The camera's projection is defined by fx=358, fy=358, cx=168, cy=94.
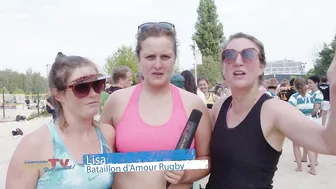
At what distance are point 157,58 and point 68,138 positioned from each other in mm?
717

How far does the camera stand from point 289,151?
31.4ft

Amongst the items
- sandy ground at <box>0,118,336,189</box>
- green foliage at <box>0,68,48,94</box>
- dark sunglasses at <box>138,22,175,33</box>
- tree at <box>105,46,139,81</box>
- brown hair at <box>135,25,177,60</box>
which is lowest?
sandy ground at <box>0,118,336,189</box>

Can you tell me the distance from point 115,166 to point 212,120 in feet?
2.77

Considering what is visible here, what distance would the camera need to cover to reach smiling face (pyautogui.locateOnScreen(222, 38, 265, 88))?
221 cm

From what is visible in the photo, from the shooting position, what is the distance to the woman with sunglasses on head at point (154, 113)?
7.35 feet

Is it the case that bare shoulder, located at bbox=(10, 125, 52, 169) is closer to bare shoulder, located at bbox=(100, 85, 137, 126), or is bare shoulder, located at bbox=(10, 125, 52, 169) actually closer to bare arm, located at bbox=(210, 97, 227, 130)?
bare shoulder, located at bbox=(100, 85, 137, 126)

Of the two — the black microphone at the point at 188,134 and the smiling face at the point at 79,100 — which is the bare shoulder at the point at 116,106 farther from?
the black microphone at the point at 188,134

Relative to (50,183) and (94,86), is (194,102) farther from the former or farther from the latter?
(50,183)

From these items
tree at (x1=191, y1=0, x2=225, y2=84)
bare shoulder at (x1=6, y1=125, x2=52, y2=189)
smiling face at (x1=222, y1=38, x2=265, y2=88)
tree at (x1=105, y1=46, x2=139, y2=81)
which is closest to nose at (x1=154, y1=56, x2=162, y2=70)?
smiling face at (x1=222, y1=38, x2=265, y2=88)

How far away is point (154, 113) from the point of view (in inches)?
93.0

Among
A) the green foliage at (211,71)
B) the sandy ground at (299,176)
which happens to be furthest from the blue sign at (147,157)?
the green foliage at (211,71)

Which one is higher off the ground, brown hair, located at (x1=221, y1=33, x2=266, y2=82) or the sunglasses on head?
brown hair, located at (x1=221, y1=33, x2=266, y2=82)

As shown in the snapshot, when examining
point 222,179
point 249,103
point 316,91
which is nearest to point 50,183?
point 222,179

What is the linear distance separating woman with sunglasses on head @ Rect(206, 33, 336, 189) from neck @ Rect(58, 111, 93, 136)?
801mm
